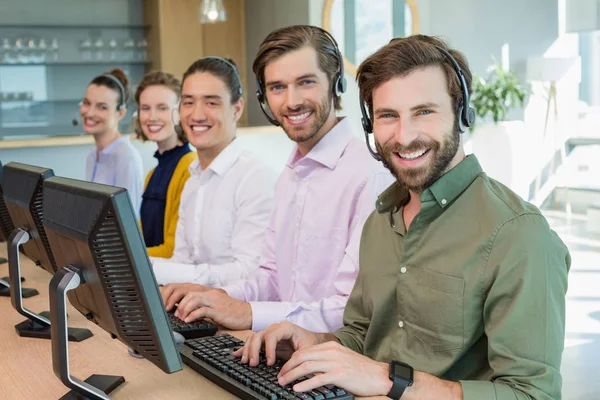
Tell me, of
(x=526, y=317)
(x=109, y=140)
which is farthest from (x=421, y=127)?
(x=109, y=140)

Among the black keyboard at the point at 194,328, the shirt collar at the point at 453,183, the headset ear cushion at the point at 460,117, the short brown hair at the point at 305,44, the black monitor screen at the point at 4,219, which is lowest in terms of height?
the black keyboard at the point at 194,328

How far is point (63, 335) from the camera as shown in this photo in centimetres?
139

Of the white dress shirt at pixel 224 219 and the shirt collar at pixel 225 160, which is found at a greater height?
the shirt collar at pixel 225 160

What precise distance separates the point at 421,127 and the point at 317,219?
28.1 inches

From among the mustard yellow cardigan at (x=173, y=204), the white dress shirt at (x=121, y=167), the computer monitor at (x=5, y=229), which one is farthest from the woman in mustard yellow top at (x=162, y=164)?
the computer monitor at (x=5, y=229)

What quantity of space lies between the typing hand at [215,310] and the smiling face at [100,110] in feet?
8.72

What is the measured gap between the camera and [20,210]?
1976mm

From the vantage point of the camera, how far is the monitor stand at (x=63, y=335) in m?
1.35

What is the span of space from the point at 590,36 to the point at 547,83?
2.68 ft

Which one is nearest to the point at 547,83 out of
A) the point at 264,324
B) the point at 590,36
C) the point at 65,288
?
the point at 590,36

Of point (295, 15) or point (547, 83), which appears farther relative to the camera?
point (547, 83)

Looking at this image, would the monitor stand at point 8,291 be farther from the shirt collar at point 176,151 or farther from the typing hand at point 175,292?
the shirt collar at point 176,151

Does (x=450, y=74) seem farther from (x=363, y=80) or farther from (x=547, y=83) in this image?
(x=547, y=83)

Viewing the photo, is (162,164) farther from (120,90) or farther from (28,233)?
(28,233)
